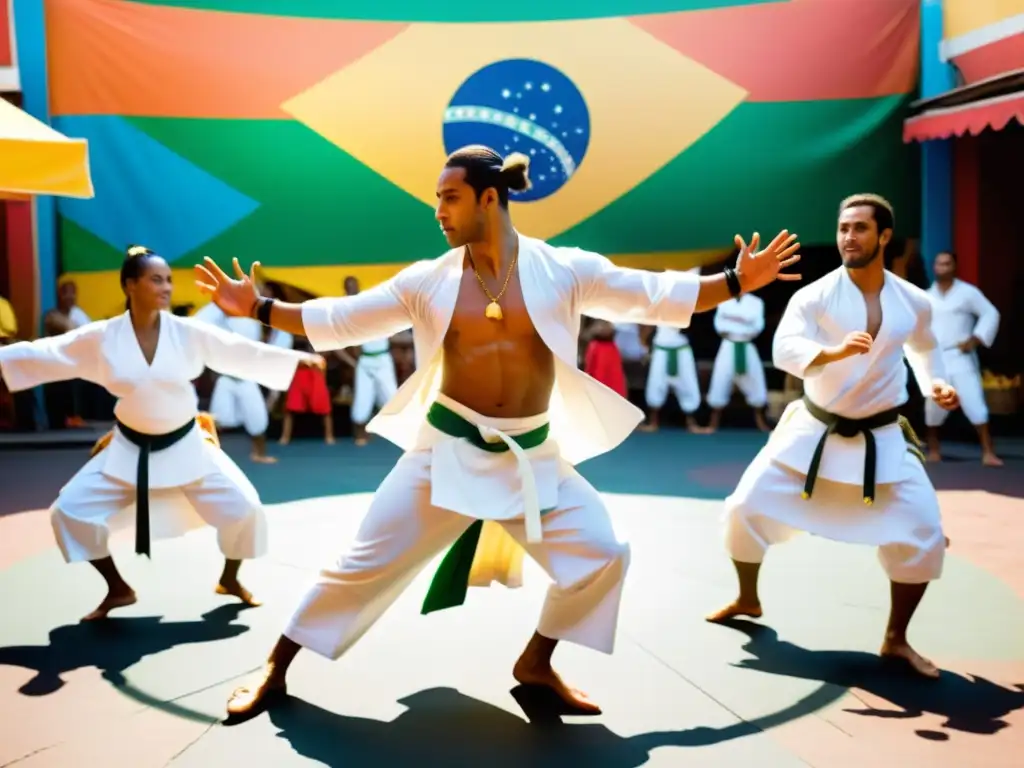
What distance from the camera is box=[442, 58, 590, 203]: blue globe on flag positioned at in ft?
35.4

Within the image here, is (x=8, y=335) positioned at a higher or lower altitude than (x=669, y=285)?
lower

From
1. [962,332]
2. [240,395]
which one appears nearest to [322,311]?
[240,395]

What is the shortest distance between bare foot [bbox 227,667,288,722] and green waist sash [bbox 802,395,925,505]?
198 centimetres

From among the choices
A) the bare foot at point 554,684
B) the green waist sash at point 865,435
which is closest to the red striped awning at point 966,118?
the green waist sash at point 865,435

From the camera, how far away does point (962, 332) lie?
8.84 metres

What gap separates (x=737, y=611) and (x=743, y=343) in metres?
6.50

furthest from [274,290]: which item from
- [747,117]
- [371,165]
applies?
[747,117]

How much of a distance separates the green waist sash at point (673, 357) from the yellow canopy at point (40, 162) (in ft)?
20.8

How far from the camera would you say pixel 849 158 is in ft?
35.3

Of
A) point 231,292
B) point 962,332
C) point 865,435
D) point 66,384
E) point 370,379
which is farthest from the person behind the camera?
point 66,384

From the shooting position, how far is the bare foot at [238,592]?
15.2 ft

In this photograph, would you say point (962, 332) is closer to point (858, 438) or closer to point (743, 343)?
point (743, 343)

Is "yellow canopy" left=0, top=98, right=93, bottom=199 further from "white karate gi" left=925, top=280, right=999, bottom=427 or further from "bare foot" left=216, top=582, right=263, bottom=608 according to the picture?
"white karate gi" left=925, top=280, right=999, bottom=427

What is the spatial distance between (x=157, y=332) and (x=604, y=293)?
209 centimetres
